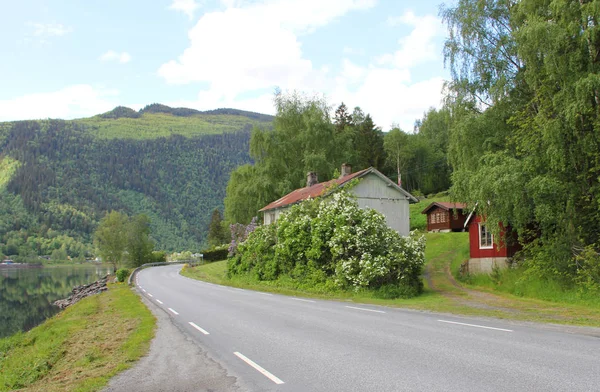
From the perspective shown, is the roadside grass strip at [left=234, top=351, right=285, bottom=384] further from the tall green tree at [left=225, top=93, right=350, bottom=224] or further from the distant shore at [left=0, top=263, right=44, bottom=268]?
the distant shore at [left=0, top=263, right=44, bottom=268]

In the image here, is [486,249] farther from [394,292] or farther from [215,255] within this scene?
[215,255]

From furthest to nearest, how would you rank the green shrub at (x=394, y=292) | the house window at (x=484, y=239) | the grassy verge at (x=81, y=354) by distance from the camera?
the house window at (x=484, y=239)
the green shrub at (x=394, y=292)
the grassy verge at (x=81, y=354)

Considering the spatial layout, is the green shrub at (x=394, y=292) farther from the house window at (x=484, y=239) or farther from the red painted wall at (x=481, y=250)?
the house window at (x=484, y=239)

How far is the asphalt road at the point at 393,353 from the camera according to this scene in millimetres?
6625

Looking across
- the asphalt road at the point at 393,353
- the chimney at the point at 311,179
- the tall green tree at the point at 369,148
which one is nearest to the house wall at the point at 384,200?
the chimney at the point at 311,179

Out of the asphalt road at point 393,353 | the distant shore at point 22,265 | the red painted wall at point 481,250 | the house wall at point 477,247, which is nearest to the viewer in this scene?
the asphalt road at point 393,353

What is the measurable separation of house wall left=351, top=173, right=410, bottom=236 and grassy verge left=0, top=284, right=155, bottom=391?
2326 cm

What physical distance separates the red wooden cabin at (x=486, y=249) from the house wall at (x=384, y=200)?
36.7 feet

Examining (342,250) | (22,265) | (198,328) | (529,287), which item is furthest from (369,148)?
(22,265)

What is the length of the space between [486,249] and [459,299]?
8.68m

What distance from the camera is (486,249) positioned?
2836 cm

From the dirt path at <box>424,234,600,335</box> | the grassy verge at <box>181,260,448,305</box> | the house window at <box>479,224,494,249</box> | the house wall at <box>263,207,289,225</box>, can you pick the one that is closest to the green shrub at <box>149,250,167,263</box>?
the house wall at <box>263,207,289,225</box>

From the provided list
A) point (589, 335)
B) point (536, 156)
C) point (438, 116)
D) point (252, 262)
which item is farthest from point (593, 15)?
point (438, 116)

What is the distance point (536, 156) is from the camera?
64.8ft
